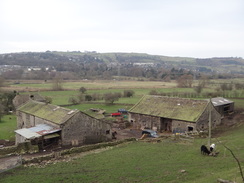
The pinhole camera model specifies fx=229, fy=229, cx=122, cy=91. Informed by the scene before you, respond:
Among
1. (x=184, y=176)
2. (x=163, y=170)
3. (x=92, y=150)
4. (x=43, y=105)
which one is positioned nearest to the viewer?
(x=184, y=176)

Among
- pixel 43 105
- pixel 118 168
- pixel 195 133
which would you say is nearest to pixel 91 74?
pixel 43 105

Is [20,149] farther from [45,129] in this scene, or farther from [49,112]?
[49,112]

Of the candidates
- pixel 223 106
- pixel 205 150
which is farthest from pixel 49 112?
pixel 223 106

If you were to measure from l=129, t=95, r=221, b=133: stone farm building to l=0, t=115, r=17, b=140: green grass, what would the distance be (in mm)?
23056

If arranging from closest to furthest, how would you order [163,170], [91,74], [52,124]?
[163,170], [52,124], [91,74]

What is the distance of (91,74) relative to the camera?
18012 cm

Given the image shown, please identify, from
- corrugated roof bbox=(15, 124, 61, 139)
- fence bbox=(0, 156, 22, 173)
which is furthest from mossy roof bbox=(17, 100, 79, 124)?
fence bbox=(0, 156, 22, 173)

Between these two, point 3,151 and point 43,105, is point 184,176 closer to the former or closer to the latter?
point 3,151

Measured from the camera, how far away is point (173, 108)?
1678 inches

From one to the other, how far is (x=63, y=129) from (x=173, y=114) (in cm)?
1959

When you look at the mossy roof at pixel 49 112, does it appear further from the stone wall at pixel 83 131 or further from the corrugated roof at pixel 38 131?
the corrugated roof at pixel 38 131

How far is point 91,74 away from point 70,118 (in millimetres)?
149373

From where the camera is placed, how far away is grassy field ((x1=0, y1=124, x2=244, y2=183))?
55.9 feet

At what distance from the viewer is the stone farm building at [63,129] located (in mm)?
31058
